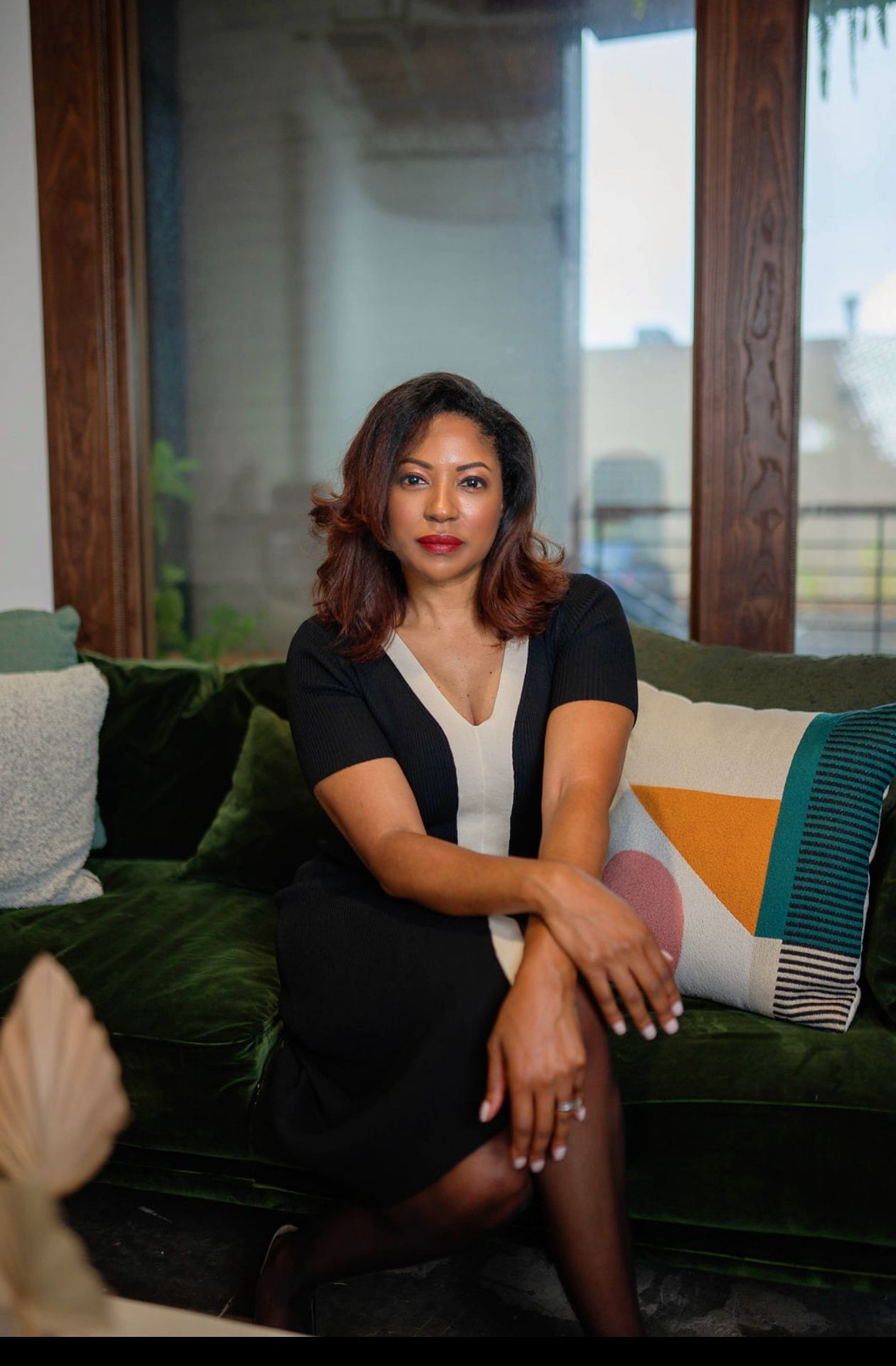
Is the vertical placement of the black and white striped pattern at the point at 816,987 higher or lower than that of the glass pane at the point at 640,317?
lower

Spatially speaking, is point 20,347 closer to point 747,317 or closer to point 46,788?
point 46,788

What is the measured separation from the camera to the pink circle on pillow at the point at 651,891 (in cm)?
157

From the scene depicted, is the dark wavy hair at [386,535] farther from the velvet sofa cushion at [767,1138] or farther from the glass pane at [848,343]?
the glass pane at [848,343]

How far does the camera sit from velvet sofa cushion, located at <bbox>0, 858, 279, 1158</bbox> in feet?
5.19

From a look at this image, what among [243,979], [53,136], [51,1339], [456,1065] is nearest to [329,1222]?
[456,1065]

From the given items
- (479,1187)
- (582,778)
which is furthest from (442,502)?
(479,1187)

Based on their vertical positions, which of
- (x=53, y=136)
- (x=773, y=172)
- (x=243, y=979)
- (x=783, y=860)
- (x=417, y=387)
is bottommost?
(x=243, y=979)

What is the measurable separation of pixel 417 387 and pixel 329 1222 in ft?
3.57

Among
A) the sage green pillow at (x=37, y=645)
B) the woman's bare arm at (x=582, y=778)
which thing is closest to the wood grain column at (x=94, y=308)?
the sage green pillow at (x=37, y=645)

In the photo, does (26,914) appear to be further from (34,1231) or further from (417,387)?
(34,1231)

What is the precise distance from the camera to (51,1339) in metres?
0.81

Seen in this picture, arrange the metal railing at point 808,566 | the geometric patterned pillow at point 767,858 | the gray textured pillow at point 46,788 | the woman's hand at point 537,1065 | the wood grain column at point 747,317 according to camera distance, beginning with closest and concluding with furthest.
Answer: the woman's hand at point 537,1065 < the geometric patterned pillow at point 767,858 < the gray textured pillow at point 46,788 < the wood grain column at point 747,317 < the metal railing at point 808,566

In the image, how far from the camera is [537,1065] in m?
1.20

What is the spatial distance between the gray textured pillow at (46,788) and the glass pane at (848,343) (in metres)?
1.45
